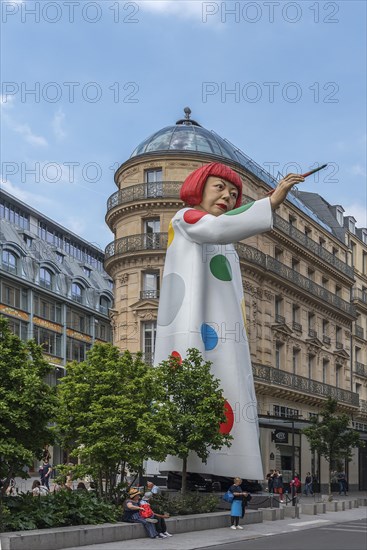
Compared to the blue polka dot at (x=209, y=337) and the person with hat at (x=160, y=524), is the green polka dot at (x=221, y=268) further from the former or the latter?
the person with hat at (x=160, y=524)

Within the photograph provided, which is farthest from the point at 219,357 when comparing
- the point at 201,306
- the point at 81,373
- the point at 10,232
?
the point at 10,232

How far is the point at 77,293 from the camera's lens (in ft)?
240

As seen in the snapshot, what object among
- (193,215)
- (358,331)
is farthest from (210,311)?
(358,331)

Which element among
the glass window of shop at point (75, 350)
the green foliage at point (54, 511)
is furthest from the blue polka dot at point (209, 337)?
the glass window of shop at point (75, 350)

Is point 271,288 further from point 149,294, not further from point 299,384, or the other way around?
point 149,294

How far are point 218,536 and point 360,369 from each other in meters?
43.2

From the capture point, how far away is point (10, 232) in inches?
2598

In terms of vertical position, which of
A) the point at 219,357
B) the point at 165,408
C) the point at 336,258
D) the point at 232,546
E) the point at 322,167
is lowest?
the point at 232,546

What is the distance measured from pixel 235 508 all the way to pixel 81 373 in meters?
5.49

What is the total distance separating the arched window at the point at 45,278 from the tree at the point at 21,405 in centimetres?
4984

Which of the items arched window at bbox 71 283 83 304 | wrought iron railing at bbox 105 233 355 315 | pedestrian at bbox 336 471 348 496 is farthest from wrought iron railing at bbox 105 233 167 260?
arched window at bbox 71 283 83 304

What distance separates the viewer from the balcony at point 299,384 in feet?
146

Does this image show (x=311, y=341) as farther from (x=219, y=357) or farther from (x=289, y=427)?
(x=219, y=357)

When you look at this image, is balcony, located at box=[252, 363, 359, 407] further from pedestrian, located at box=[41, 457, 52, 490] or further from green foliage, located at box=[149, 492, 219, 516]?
green foliage, located at box=[149, 492, 219, 516]
